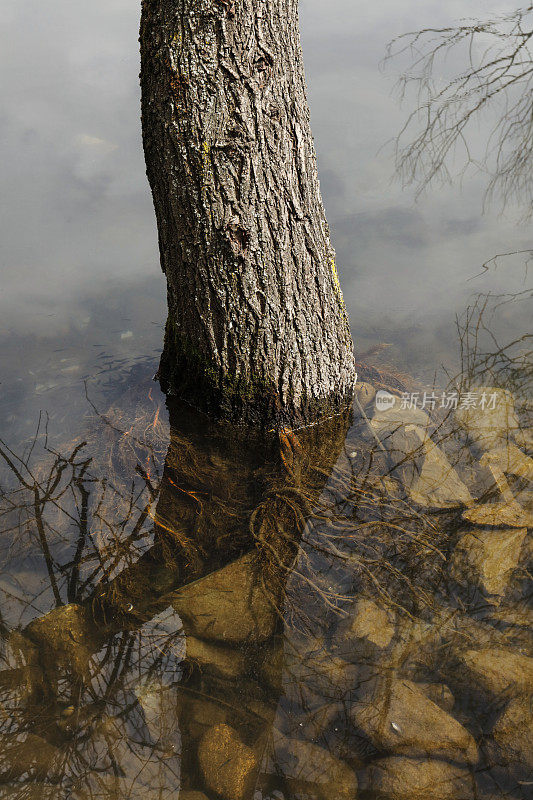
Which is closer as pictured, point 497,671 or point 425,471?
point 497,671

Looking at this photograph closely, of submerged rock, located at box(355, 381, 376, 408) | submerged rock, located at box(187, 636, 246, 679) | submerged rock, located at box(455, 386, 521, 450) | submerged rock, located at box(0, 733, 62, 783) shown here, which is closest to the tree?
submerged rock, located at box(455, 386, 521, 450)

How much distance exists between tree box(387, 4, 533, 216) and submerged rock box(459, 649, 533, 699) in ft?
12.2

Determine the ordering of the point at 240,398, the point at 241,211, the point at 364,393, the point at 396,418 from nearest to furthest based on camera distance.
Answer: 1. the point at 241,211
2. the point at 240,398
3. the point at 396,418
4. the point at 364,393

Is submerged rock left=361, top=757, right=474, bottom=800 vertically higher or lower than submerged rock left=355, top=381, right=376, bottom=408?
lower

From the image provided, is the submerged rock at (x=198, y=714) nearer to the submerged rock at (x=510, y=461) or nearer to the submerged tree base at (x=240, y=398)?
the submerged tree base at (x=240, y=398)

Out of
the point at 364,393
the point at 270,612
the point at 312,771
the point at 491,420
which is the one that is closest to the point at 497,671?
Result: the point at 312,771

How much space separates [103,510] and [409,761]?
1496 mm

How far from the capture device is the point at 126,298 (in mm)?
3850

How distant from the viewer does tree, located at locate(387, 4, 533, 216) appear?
180 inches

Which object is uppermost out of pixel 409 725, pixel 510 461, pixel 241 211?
pixel 241 211

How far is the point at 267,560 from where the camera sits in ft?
7.01

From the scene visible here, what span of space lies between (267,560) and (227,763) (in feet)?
2.26

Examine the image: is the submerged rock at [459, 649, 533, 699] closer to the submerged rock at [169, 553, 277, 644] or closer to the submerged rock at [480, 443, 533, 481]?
the submerged rock at [169, 553, 277, 644]

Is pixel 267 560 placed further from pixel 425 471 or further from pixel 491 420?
pixel 491 420
